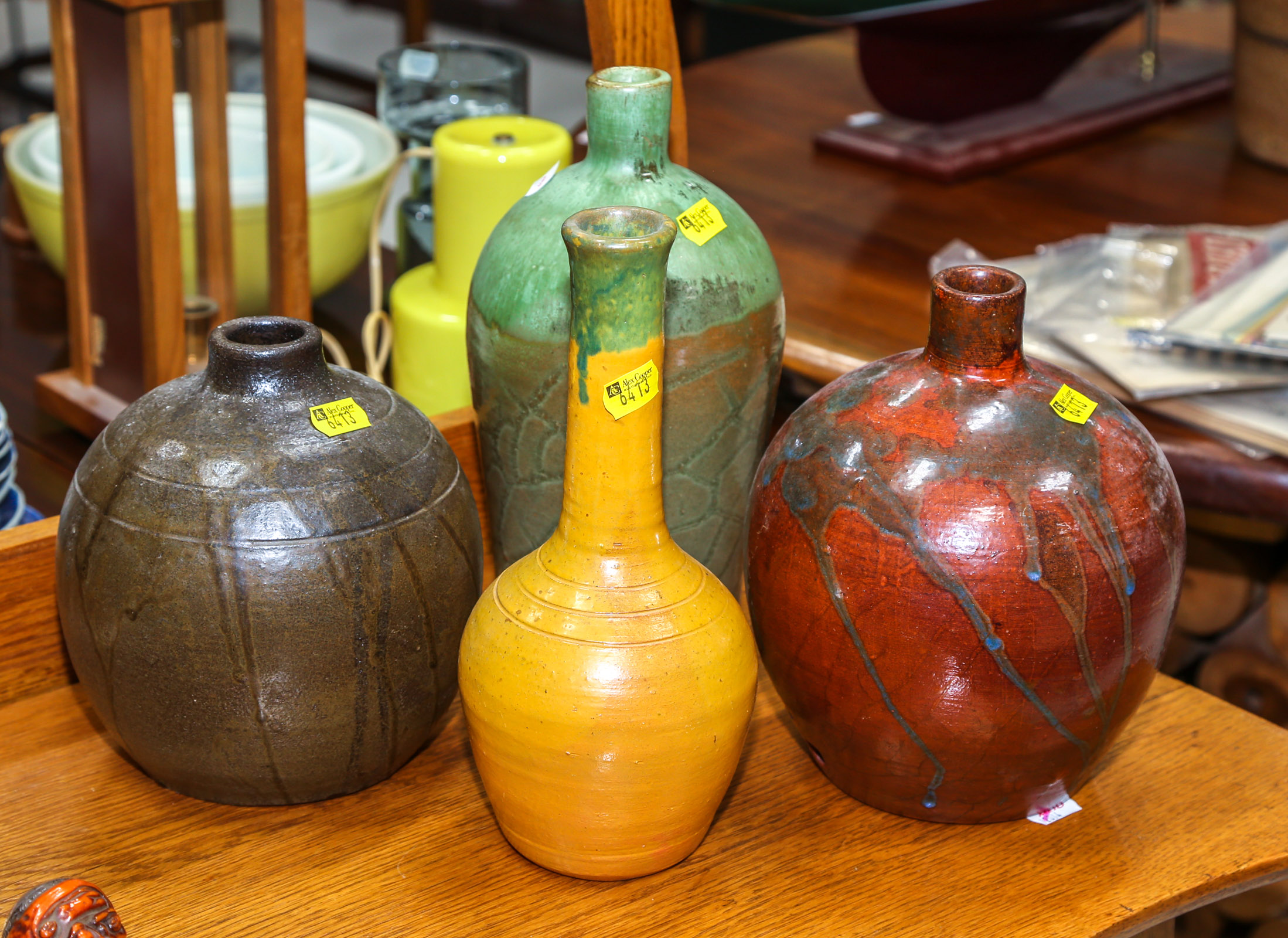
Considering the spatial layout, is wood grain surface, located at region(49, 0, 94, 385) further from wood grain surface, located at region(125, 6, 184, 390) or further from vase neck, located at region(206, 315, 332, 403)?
vase neck, located at region(206, 315, 332, 403)

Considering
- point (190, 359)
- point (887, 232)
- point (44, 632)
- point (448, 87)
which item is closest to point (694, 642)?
point (44, 632)

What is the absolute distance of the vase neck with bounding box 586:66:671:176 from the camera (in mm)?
724

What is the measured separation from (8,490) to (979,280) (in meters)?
0.63

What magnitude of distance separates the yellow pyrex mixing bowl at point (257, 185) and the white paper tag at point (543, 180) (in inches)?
10.9

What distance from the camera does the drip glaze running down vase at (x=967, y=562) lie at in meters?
0.60

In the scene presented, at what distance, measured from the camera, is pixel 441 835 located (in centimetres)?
68

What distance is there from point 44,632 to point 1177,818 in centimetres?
63

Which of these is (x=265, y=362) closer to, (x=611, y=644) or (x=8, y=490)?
(x=611, y=644)

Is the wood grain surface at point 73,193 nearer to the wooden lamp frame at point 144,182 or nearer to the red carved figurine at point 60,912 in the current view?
the wooden lamp frame at point 144,182

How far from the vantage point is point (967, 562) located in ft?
1.96

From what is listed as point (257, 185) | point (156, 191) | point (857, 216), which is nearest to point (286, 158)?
point (156, 191)

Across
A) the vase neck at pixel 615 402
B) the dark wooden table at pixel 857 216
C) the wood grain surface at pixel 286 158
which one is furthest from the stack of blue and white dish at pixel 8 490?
the vase neck at pixel 615 402

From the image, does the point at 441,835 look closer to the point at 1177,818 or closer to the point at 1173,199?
→ the point at 1177,818

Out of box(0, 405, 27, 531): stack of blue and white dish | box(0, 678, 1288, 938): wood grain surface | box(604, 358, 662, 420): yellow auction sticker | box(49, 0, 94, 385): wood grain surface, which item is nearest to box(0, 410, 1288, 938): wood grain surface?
box(0, 678, 1288, 938): wood grain surface
